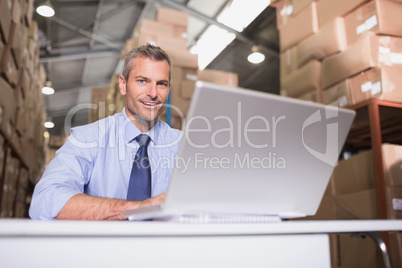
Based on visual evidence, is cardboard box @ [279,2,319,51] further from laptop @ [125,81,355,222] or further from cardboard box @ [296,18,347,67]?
laptop @ [125,81,355,222]

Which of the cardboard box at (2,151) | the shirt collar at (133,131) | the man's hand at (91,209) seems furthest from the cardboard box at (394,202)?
the cardboard box at (2,151)

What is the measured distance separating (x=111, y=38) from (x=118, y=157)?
5.98 m

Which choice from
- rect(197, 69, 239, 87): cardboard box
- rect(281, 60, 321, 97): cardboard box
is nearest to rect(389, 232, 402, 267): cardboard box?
rect(281, 60, 321, 97): cardboard box

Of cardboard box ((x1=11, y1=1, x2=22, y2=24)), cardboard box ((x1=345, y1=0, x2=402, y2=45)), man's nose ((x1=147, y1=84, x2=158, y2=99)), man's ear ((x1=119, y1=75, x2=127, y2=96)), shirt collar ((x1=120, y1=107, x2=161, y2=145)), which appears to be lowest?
shirt collar ((x1=120, y1=107, x2=161, y2=145))

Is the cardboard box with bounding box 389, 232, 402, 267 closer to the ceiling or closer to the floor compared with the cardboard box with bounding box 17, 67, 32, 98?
closer to the floor

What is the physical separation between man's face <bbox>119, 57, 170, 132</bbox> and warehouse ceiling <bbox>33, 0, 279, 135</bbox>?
13.8 ft

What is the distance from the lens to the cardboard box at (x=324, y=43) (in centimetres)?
212

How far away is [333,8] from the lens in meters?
2.20

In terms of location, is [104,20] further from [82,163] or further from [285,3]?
Result: [82,163]

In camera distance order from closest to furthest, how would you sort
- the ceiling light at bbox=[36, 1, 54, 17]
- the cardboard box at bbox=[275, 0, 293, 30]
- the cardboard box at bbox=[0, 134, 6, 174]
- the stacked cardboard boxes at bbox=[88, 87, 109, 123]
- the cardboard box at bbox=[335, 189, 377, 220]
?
1. the cardboard box at bbox=[335, 189, 377, 220]
2. the cardboard box at bbox=[0, 134, 6, 174]
3. the cardboard box at bbox=[275, 0, 293, 30]
4. the stacked cardboard boxes at bbox=[88, 87, 109, 123]
5. the ceiling light at bbox=[36, 1, 54, 17]

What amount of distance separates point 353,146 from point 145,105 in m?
1.79

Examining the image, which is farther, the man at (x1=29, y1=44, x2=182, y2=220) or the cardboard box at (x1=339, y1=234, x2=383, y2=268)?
the cardboard box at (x1=339, y1=234, x2=383, y2=268)

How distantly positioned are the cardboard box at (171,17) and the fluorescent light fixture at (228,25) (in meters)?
1.19

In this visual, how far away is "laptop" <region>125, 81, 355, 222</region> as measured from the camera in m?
0.57
